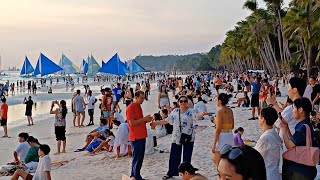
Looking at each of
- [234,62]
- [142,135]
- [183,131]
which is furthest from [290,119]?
[234,62]

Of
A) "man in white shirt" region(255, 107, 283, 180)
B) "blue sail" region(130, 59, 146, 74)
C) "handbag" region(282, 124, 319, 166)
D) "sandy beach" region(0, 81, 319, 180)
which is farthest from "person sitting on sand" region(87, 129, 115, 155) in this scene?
"blue sail" region(130, 59, 146, 74)

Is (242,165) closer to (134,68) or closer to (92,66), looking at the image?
(134,68)

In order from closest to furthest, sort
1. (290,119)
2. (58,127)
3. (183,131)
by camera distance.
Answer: (290,119)
(183,131)
(58,127)

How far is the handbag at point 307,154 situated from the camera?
4.32 meters

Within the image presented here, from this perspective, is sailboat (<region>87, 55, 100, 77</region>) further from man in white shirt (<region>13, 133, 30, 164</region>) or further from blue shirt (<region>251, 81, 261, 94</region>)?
man in white shirt (<region>13, 133, 30, 164</region>)

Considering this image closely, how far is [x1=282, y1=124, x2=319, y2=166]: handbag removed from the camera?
14.2 feet

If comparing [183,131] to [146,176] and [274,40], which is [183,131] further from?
[274,40]

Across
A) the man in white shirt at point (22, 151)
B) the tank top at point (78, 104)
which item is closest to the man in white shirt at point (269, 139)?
the man in white shirt at point (22, 151)

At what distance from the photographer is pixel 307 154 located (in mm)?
4332

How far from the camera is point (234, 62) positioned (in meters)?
106

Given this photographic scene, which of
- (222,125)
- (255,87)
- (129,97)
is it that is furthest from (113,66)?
(222,125)

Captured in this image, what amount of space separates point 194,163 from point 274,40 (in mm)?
57220

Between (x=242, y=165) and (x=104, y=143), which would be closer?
(x=242, y=165)

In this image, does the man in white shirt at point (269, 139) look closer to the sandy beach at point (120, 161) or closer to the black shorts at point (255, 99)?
the sandy beach at point (120, 161)
